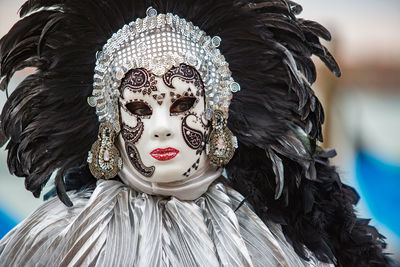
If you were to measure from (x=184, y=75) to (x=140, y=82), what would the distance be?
0.16 m

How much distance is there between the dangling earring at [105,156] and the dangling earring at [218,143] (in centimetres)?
34

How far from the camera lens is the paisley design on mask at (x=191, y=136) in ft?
8.16

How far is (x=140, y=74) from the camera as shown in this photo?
2.46 m

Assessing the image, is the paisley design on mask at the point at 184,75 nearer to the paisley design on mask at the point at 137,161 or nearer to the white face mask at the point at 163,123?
the white face mask at the point at 163,123

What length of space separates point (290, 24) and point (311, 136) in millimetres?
421

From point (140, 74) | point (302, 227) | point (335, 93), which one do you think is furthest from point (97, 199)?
point (335, 93)

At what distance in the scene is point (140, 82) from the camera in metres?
2.46

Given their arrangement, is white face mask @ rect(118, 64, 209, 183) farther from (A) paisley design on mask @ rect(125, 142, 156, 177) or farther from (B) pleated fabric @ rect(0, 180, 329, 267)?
(B) pleated fabric @ rect(0, 180, 329, 267)

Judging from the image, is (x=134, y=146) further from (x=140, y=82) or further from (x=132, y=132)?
(x=140, y=82)

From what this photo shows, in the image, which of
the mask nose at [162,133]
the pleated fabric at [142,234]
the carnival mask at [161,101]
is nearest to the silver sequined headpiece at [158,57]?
the carnival mask at [161,101]

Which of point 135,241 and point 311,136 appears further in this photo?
point 311,136

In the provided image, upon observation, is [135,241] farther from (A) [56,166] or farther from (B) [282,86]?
(B) [282,86]

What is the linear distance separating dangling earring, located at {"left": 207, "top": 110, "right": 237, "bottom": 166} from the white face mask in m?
0.04

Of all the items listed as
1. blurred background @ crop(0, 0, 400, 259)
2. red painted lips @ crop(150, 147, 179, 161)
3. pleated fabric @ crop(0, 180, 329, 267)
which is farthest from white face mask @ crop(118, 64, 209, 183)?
blurred background @ crop(0, 0, 400, 259)
